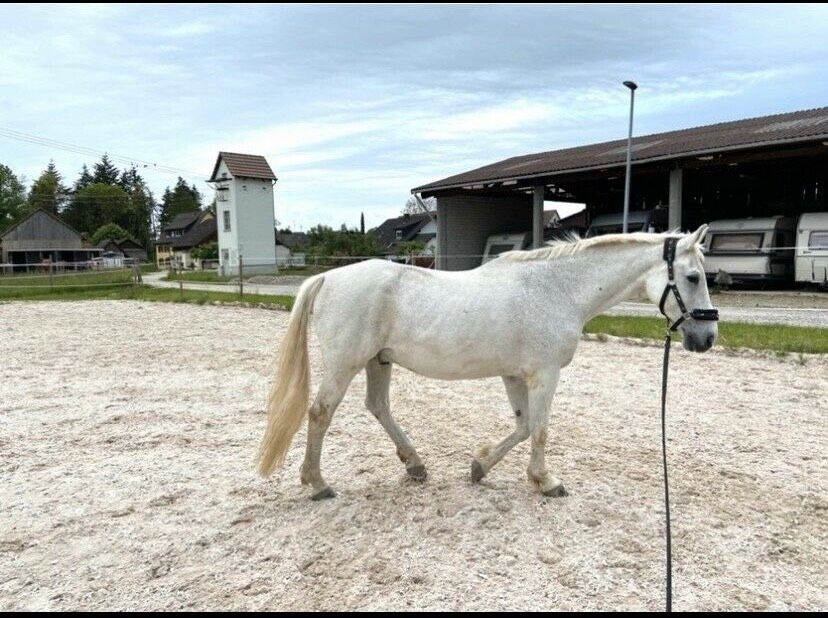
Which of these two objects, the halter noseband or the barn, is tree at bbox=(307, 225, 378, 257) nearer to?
the barn

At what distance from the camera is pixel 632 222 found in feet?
56.6

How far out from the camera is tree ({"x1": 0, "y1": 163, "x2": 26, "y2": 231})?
6781cm

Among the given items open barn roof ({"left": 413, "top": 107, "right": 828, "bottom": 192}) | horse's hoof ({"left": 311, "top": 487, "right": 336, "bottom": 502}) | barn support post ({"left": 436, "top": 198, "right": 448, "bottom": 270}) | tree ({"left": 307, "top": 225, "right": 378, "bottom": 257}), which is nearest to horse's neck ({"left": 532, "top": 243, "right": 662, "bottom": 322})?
horse's hoof ({"left": 311, "top": 487, "right": 336, "bottom": 502})

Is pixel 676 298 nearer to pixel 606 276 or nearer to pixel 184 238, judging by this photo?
pixel 606 276

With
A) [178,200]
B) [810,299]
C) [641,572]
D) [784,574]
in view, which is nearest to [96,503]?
[641,572]

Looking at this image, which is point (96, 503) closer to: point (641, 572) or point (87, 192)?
point (641, 572)

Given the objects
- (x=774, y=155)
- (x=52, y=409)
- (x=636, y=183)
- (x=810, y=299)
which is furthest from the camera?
(x=636, y=183)

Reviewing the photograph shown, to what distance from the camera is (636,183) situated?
2144 cm

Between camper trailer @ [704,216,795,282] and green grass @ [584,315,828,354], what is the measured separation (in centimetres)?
604

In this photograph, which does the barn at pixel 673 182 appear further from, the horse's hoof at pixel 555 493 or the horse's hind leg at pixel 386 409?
the horse's hind leg at pixel 386 409

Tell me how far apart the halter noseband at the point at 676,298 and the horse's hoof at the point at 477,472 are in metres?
1.39

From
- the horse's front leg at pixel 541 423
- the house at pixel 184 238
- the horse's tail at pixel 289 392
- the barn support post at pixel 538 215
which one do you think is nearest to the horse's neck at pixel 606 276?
the horse's front leg at pixel 541 423

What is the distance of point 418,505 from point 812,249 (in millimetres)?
14286

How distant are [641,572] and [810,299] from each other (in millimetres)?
13282
